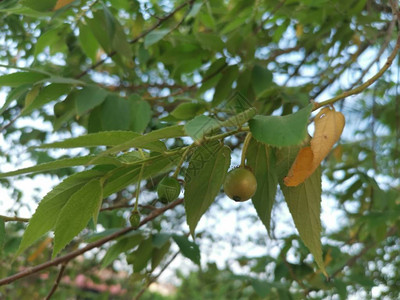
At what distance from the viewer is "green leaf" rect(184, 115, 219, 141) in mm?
480

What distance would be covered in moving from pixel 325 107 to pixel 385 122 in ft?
6.43

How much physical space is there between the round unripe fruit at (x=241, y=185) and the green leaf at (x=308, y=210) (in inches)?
2.2

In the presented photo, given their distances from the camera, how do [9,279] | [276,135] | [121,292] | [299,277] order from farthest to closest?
[121,292] < [299,277] < [9,279] < [276,135]

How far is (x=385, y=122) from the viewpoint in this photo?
8.05 feet

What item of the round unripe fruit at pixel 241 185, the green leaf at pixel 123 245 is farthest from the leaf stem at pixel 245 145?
the green leaf at pixel 123 245

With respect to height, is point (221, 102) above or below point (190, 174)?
below

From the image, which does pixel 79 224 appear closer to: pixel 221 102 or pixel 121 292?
pixel 221 102

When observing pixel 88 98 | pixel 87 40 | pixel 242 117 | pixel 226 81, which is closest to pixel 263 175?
pixel 242 117

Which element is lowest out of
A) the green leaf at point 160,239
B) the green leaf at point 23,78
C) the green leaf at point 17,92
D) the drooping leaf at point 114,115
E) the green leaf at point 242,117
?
the green leaf at point 160,239

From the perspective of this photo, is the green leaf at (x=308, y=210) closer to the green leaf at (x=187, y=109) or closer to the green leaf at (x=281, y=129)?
the green leaf at (x=281, y=129)

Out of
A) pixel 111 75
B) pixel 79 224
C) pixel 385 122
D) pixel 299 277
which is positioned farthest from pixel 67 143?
pixel 385 122

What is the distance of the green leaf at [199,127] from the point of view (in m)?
0.48

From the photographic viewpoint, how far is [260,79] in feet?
4.36

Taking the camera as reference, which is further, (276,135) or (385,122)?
(385,122)
